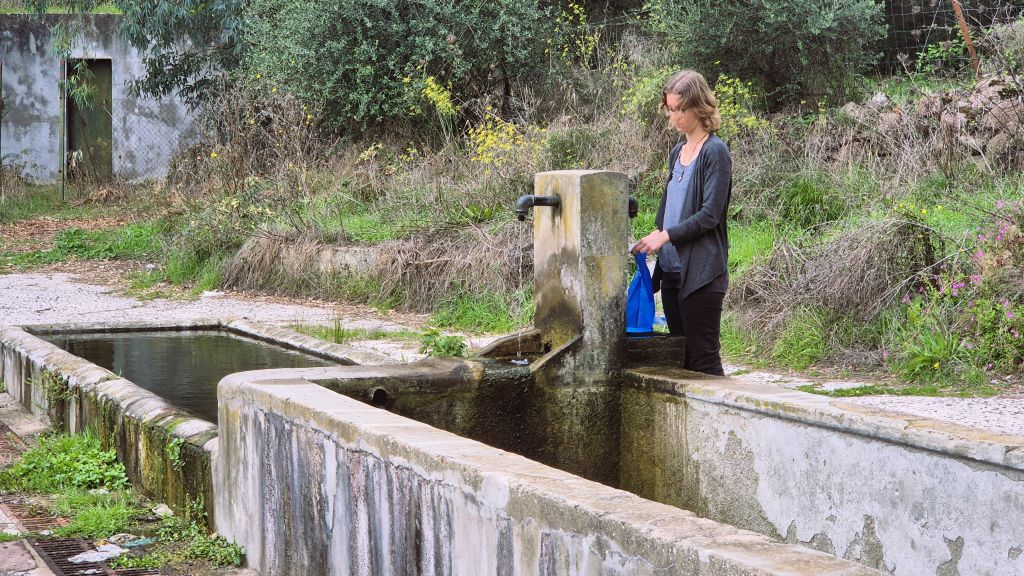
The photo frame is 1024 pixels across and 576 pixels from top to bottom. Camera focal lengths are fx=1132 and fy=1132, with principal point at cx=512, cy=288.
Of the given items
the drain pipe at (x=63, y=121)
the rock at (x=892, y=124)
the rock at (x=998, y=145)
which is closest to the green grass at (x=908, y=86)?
the rock at (x=892, y=124)

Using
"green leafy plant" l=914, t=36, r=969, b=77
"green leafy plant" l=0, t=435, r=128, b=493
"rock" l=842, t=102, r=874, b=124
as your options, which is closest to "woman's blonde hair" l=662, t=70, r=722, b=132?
"green leafy plant" l=0, t=435, r=128, b=493

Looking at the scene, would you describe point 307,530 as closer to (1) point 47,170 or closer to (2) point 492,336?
(2) point 492,336

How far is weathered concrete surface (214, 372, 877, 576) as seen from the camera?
7.86ft

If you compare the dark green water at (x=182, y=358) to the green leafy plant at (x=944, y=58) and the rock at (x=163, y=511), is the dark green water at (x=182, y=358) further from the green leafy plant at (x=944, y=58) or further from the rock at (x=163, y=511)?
the green leafy plant at (x=944, y=58)

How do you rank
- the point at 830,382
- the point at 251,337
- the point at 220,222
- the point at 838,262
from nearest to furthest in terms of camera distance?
the point at 830,382 → the point at 838,262 → the point at 251,337 → the point at 220,222

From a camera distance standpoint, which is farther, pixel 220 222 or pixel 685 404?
pixel 220 222

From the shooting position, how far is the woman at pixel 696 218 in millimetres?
4359

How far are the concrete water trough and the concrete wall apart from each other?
43.9 feet

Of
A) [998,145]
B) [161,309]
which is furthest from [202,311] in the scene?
[998,145]

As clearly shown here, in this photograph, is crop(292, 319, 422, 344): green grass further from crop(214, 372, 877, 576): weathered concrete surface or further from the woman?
the woman

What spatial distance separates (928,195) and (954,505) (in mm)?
5668

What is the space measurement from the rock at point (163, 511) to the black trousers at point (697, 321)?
7.69 ft

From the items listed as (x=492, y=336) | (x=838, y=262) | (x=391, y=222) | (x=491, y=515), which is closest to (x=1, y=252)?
(x=391, y=222)

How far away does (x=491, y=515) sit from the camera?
2893 millimetres
